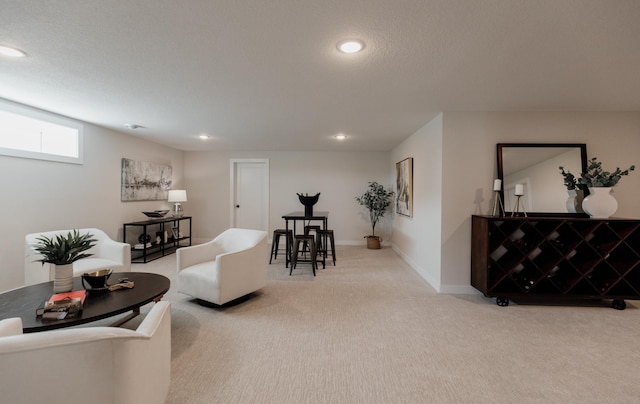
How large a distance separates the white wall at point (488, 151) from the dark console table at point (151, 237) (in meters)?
4.84

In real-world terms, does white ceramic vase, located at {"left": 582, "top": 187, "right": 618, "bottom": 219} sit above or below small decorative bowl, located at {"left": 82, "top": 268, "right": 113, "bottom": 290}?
above

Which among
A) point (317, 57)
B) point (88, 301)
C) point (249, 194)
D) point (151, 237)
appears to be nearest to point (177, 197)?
point (151, 237)

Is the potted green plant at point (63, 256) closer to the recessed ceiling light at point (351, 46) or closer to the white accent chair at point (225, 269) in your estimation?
the white accent chair at point (225, 269)

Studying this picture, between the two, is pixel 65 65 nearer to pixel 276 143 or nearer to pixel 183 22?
pixel 183 22

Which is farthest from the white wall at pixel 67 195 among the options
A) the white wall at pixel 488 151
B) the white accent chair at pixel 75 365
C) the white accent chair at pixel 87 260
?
the white wall at pixel 488 151

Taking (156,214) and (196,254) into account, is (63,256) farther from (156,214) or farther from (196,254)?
(156,214)

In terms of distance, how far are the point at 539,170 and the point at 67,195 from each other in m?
6.24

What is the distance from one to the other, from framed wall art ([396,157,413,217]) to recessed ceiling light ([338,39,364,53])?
295 cm

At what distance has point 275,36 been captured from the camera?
Result: 5.87 feet

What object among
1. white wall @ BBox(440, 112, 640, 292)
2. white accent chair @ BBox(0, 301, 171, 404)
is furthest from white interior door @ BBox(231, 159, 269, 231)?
white accent chair @ BBox(0, 301, 171, 404)

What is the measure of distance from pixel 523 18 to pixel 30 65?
12.0 ft

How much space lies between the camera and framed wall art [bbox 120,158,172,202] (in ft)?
15.7

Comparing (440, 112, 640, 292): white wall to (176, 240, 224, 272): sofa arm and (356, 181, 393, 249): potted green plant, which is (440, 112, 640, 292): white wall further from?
(176, 240, 224, 272): sofa arm

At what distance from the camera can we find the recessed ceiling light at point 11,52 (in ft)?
6.40
